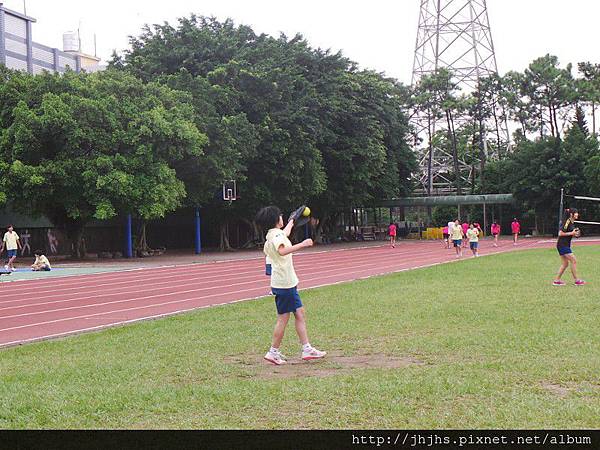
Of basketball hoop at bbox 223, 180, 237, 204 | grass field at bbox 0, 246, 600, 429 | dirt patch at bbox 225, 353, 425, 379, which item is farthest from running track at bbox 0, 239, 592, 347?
basketball hoop at bbox 223, 180, 237, 204

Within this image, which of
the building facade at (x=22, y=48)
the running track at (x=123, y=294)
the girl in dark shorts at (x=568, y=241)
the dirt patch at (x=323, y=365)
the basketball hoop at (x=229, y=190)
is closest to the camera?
the dirt patch at (x=323, y=365)

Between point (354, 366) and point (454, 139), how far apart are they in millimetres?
60810

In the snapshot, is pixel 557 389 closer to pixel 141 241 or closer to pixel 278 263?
pixel 278 263

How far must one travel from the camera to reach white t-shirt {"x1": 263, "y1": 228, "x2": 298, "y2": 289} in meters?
8.51

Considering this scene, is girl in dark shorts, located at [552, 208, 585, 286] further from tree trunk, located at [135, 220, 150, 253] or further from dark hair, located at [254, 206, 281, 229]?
tree trunk, located at [135, 220, 150, 253]

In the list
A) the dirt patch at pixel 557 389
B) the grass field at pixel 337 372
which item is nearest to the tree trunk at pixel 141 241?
the grass field at pixel 337 372

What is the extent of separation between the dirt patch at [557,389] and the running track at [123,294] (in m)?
7.20

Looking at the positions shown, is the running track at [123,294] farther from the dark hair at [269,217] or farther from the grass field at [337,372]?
the dark hair at [269,217]

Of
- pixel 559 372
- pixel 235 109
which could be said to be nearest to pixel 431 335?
pixel 559 372

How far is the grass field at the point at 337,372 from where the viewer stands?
5805 mm

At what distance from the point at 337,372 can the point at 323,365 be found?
1.57 ft

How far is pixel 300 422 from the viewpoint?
18.5 feet

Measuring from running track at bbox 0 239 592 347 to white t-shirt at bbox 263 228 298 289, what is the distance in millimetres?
4290
